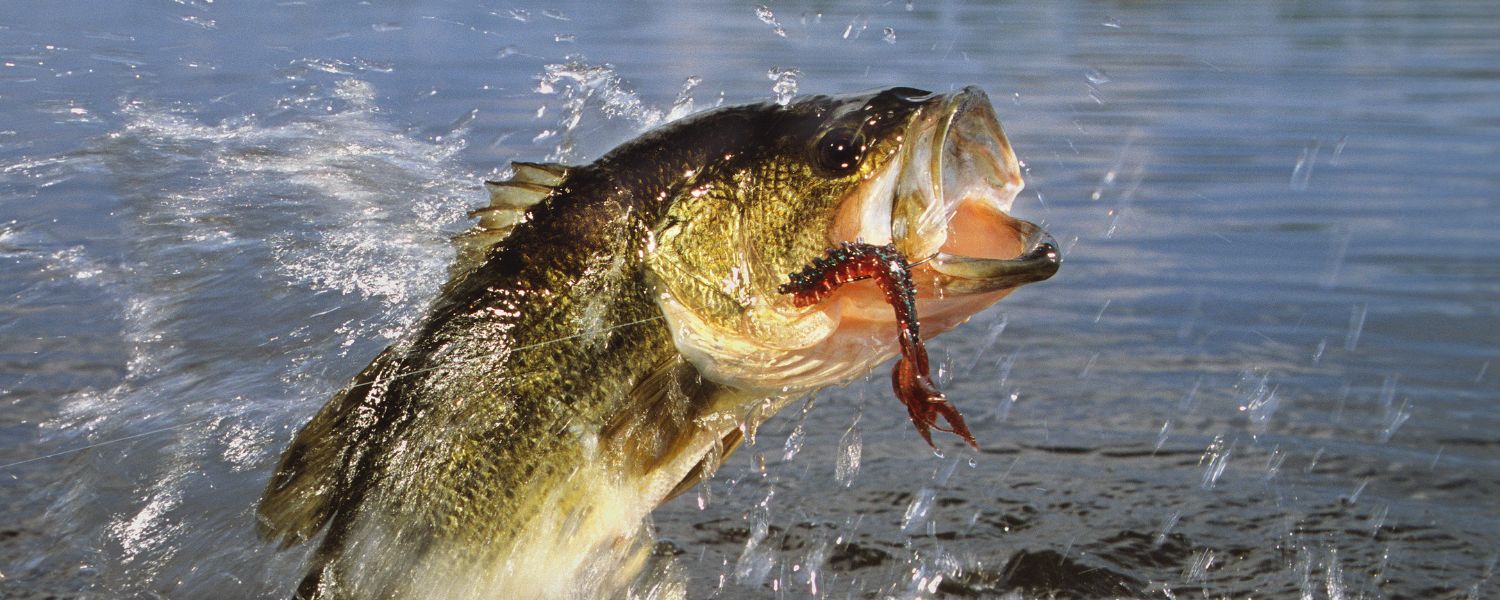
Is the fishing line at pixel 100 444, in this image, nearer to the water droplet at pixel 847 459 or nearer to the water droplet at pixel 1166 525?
the water droplet at pixel 847 459

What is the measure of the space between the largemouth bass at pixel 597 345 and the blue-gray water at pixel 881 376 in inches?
27.2

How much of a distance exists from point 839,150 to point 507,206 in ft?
2.17

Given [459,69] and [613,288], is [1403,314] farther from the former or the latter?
[459,69]

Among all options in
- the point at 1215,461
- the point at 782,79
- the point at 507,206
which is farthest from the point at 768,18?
the point at 507,206

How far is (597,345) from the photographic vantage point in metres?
2.74

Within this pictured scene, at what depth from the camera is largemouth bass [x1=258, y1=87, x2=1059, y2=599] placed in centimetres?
270

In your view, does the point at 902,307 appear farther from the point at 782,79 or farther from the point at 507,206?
the point at 782,79

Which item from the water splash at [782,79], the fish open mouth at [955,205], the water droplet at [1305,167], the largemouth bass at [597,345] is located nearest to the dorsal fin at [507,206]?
the largemouth bass at [597,345]

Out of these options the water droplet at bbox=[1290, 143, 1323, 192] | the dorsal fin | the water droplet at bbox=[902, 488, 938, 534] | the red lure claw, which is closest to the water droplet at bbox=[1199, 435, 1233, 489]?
the water droplet at bbox=[902, 488, 938, 534]

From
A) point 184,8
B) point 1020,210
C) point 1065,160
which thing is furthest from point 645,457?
point 184,8

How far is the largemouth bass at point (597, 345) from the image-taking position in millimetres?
2701

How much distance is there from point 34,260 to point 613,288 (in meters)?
4.18

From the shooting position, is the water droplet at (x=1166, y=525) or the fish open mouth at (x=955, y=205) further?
the water droplet at (x=1166, y=525)

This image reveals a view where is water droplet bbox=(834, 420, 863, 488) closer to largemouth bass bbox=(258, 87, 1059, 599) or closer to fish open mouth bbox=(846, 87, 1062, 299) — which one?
largemouth bass bbox=(258, 87, 1059, 599)
